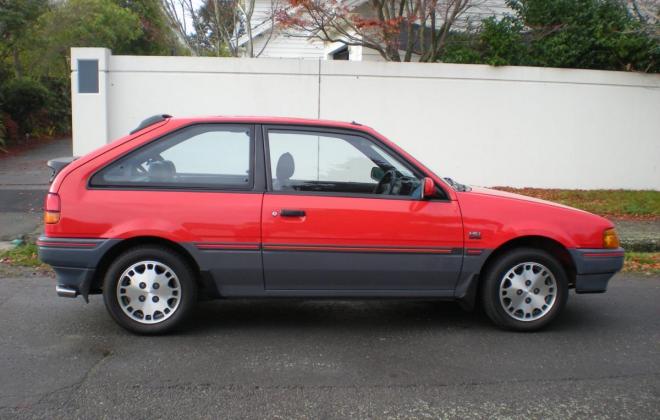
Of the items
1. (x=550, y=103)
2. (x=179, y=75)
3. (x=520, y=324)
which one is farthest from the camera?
(x=550, y=103)

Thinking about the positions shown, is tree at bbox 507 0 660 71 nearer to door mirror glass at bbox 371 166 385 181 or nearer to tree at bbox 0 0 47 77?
door mirror glass at bbox 371 166 385 181

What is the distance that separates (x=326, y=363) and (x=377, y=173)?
1.56 metres

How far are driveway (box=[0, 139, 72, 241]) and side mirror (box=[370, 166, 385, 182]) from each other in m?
5.48

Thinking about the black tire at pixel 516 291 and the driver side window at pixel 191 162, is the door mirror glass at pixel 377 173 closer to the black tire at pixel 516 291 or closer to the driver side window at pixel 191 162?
the driver side window at pixel 191 162

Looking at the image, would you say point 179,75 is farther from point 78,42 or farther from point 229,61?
point 78,42

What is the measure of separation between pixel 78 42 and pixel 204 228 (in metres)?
21.5

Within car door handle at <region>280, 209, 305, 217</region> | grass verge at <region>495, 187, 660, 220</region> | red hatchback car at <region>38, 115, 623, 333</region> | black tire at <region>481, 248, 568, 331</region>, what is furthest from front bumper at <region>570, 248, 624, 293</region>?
grass verge at <region>495, 187, 660, 220</region>

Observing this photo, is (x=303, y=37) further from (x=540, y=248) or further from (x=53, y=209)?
(x=53, y=209)

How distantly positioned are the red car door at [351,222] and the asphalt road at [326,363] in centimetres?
50

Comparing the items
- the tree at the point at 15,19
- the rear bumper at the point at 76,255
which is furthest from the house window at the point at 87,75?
the tree at the point at 15,19

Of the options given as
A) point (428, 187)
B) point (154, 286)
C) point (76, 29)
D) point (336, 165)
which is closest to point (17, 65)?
point (76, 29)

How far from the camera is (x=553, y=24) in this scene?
12.4 meters

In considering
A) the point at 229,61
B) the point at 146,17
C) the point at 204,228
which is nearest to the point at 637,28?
the point at 229,61

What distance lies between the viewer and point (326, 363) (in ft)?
14.7
